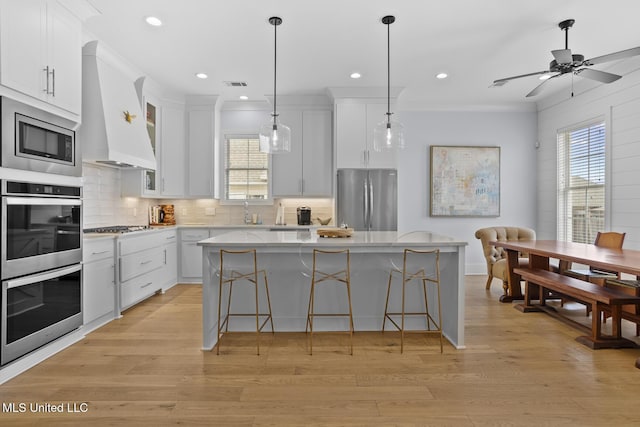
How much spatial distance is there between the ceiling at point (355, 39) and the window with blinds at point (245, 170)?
3.07ft

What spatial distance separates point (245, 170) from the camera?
241 inches

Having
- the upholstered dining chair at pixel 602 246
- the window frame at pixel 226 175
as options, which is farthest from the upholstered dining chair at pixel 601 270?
the window frame at pixel 226 175

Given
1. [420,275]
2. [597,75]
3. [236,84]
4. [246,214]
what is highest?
[236,84]

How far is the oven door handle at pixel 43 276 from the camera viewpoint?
8.18 ft

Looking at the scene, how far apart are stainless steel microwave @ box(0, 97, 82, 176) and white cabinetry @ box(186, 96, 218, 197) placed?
2.61 m

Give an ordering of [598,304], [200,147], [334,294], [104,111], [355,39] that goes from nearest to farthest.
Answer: [598,304] < [334,294] < [104,111] < [355,39] < [200,147]

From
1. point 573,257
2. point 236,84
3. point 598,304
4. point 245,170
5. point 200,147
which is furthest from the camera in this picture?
point 245,170

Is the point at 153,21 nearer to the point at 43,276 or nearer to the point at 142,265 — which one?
the point at 43,276

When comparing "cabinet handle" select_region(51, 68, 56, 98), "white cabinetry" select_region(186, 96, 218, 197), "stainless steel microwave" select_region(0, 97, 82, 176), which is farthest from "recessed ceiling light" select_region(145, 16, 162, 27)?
"white cabinetry" select_region(186, 96, 218, 197)

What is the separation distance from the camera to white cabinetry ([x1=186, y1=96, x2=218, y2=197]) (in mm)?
5809

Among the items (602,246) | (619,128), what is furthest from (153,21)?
(619,128)

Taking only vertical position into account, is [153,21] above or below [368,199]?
above

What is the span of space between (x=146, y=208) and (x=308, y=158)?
8.36 ft

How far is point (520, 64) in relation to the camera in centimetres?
461
